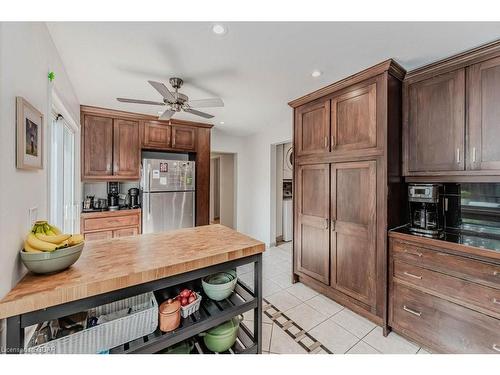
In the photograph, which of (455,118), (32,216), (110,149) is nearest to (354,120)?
(455,118)

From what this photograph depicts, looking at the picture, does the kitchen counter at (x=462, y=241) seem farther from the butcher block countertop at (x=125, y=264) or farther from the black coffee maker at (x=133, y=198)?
the black coffee maker at (x=133, y=198)

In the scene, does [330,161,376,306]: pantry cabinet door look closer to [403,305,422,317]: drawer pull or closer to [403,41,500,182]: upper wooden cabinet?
[403,305,422,317]: drawer pull

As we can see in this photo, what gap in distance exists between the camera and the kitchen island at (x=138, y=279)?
80cm

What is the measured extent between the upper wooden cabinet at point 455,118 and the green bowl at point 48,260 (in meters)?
2.60

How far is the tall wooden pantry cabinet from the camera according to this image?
194 centimetres

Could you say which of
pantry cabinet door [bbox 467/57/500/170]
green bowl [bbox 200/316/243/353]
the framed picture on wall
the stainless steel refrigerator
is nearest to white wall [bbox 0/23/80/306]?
the framed picture on wall

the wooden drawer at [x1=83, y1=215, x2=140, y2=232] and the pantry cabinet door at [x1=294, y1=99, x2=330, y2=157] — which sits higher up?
the pantry cabinet door at [x1=294, y1=99, x2=330, y2=157]

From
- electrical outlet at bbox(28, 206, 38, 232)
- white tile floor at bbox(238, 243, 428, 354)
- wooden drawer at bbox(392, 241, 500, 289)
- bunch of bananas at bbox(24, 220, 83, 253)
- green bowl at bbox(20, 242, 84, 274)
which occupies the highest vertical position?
electrical outlet at bbox(28, 206, 38, 232)

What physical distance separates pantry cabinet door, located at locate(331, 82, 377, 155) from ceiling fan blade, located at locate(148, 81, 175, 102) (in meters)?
1.70

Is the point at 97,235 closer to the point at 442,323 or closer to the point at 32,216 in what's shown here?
the point at 32,216

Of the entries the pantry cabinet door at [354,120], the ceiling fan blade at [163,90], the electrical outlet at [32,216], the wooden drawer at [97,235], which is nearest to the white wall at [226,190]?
the wooden drawer at [97,235]

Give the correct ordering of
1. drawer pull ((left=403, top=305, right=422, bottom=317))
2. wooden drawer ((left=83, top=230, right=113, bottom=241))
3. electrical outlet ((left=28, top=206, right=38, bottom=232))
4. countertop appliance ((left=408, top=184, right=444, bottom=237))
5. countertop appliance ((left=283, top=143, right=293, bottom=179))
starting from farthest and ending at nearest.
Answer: countertop appliance ((left=283, top=143, right=293, bottom=179)), wooden drawer ((left=83, top=230, right=113, bottom=241)), countertop appliance ((left=408, top=184, right=444, bottom=237)), drawer pull ((left=403, top=305, right=422, bottom=317)), electrical outlet ((left=28, top=206, right=38, bottom=232))
